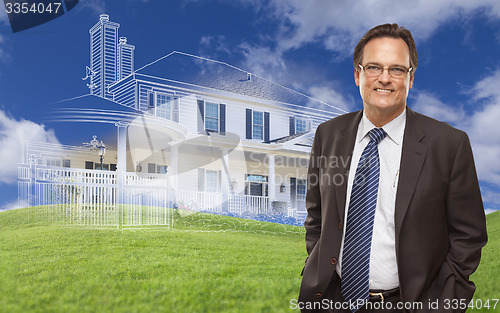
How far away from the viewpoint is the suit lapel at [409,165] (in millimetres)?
1845

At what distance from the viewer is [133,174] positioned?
958 cm

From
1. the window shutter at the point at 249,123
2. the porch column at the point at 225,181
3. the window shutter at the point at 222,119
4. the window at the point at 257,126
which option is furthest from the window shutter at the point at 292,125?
the porch column at the point at 225,181

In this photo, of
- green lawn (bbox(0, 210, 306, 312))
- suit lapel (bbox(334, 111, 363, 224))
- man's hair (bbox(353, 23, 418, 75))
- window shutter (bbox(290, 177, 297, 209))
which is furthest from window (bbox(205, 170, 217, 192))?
man's hair (bbox(353, 23, 418, 75))

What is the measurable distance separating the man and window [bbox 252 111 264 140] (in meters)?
11.5

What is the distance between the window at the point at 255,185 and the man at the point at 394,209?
1069cm

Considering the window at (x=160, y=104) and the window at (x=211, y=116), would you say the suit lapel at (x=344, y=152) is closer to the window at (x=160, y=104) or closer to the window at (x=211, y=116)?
the window at (x=160, y=104)

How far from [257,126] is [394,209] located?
1196 centimetres

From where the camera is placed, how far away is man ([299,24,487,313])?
186 cm

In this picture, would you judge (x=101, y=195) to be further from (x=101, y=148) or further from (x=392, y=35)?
(x=392, y=35)

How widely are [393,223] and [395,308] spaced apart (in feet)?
1.21

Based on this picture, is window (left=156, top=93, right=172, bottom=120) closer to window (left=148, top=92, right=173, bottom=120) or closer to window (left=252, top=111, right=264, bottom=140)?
window (left=148, top=92, right=173, bottom=120)

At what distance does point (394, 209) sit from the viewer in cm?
189

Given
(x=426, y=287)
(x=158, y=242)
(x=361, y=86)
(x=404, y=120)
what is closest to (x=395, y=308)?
(x=426, y=287)

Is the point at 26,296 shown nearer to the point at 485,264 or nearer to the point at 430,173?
the point at 430,173
